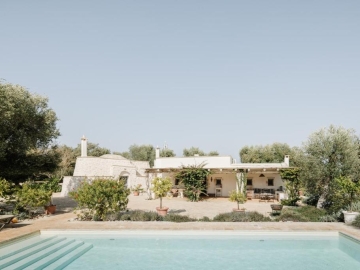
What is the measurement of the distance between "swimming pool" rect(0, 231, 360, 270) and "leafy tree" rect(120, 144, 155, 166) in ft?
154

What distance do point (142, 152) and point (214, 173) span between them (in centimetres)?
3671

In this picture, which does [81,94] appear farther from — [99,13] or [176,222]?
[176,222]

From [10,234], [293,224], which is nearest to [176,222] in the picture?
[293,224]

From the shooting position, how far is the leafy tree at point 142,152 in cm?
5867

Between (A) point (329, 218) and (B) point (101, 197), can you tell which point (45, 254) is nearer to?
(B) point (101, 197)

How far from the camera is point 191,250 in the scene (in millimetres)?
9336

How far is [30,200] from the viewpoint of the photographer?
41.6 feet

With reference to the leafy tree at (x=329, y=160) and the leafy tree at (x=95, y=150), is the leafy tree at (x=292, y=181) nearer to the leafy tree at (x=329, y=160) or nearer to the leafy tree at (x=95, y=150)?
the leafy tree at (x=329, y=160)

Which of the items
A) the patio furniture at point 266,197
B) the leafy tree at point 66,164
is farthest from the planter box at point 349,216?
Result: the leafy tree at point 66,164

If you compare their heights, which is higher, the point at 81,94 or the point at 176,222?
the point at 81,94

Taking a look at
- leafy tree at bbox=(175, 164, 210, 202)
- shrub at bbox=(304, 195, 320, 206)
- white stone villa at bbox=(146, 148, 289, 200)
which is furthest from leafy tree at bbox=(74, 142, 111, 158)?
shrub at bbox=(304, 195, 320, 206)

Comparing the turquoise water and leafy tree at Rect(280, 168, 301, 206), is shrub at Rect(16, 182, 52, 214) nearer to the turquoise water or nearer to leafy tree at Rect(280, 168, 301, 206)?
the turquoise water

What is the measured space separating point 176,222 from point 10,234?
6.33 metres

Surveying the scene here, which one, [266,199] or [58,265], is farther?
[266,199]
